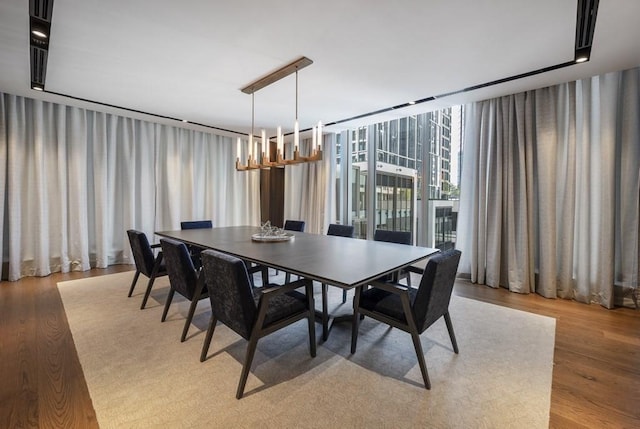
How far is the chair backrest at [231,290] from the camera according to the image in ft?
5.58

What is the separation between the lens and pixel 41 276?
4094 mm

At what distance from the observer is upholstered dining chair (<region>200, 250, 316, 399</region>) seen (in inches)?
67.5

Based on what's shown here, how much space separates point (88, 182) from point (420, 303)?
17.6 ft

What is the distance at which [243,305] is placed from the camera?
5.67ft

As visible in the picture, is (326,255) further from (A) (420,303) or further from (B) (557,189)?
(B) (557,189)

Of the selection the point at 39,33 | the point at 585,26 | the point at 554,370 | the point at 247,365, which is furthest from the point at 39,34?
the point at 554,370

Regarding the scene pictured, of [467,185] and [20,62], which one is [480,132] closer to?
[467,185]

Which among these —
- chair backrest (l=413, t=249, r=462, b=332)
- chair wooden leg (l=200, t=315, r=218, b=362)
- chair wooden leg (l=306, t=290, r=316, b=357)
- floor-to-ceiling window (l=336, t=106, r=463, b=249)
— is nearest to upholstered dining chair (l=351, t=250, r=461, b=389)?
chair backrest (l=413, t=249, r=462, b=332)

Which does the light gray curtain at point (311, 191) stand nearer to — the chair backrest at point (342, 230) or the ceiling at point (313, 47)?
the chair backrest at point (342, 230)

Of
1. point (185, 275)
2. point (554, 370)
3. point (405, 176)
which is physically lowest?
point (554, 370)

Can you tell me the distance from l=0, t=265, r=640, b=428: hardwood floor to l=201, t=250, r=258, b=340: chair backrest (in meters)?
0.84

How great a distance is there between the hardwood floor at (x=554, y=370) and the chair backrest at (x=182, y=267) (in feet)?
2.74

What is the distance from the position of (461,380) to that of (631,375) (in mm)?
1209

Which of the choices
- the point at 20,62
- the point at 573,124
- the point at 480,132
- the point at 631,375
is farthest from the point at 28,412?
the point at 573,124
